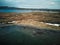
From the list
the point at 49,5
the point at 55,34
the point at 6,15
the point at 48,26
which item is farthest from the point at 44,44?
the point at 6,15

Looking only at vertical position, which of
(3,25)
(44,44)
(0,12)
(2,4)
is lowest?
(44,44)

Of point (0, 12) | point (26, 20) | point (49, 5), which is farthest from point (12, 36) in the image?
point (49, 5)

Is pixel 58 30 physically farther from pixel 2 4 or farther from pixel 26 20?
pixel 2 4

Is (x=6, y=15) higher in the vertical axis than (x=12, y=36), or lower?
higher

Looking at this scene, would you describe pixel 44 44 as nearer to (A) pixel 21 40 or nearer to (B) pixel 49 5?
(A) pixel 21 40

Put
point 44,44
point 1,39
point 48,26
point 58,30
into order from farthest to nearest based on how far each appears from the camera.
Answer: point 48,26, point 58,30, point 1,39, point 44,44

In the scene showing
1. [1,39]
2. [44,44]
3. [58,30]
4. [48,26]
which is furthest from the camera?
[48,26]

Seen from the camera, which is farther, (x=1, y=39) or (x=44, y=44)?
(x=1, y=39)

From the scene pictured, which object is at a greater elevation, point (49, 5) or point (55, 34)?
point (49, 5)

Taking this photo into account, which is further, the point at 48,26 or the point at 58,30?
the point at 48,26
